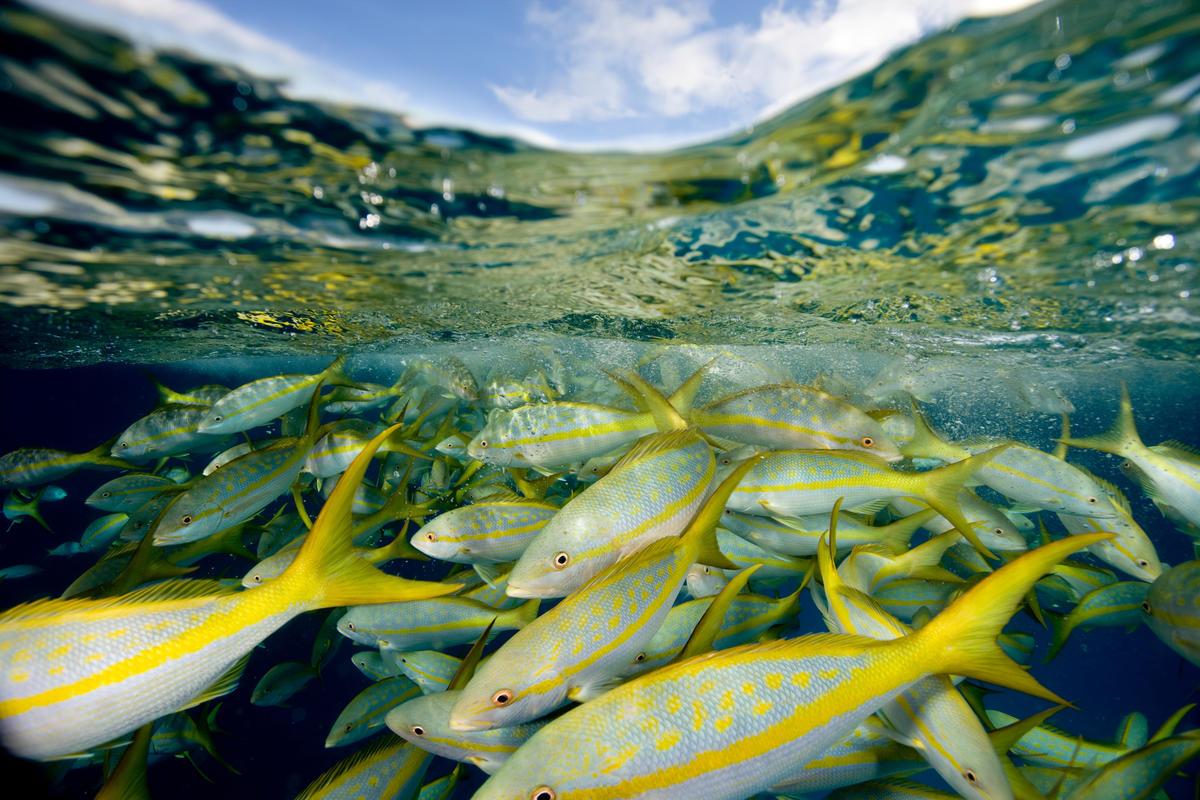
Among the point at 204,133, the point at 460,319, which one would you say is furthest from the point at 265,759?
the point at 204,133

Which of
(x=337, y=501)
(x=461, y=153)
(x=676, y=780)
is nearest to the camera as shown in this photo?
(x=676, y=780)

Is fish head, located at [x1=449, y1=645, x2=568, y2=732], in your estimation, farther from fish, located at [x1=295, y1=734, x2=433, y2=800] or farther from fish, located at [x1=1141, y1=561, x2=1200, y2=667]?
fish, located at [x1=1141, y1=561, x2=1200, y2=667]

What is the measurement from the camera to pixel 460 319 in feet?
39.4

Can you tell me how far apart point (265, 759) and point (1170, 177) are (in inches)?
716

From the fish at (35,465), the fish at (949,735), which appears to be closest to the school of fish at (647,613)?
the fish at (949,735)

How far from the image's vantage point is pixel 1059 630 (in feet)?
16.6

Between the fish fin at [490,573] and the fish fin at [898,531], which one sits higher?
the fish fin at [898,531]

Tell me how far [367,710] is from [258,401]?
3.57 m

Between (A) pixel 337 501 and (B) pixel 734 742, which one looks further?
(A) pixel 337 501

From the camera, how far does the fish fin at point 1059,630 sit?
16.3 feet

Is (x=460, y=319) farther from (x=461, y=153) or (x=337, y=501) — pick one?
(x=337, y=501)

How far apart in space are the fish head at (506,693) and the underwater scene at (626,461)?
0.8 inches

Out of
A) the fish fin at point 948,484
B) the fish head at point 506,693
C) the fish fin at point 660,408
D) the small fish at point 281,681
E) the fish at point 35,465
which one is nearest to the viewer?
the fish head at point 506,693

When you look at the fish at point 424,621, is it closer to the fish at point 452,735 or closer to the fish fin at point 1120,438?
the fish at point 452,735
